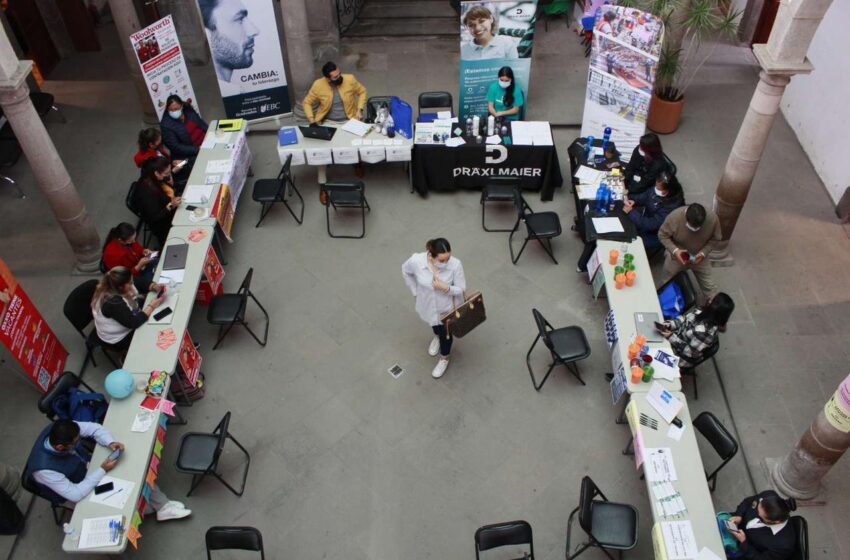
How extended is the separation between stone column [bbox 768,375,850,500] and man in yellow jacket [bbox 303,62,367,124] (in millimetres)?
6519

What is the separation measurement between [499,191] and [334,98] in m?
2.56

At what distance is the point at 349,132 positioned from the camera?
9.14 m

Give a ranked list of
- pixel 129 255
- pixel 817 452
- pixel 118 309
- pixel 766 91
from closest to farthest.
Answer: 1. pixel 817 452
2. pixel 118 309
3. pixel 766 91
4. pixel 129 255

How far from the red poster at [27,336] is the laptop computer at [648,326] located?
5.92 metres

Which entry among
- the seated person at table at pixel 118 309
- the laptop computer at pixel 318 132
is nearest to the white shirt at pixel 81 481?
the seated person at table at pixel 118 309

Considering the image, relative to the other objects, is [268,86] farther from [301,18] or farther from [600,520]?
[600,520]

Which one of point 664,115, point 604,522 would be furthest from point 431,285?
point 664,115

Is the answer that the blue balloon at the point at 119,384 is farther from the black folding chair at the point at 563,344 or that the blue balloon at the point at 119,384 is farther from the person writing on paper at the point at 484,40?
the person writing on paper at the point at 484,40

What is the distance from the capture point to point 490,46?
9.62m

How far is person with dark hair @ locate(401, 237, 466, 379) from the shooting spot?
6.23 m

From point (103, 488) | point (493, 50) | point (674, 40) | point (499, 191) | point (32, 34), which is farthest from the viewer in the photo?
point (32, 34)

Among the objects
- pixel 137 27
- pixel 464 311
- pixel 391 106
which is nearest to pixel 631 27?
pixel 391 106

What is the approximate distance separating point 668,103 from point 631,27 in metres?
1.82

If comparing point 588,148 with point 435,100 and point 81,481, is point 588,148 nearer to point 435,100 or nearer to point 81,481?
point 435,100
